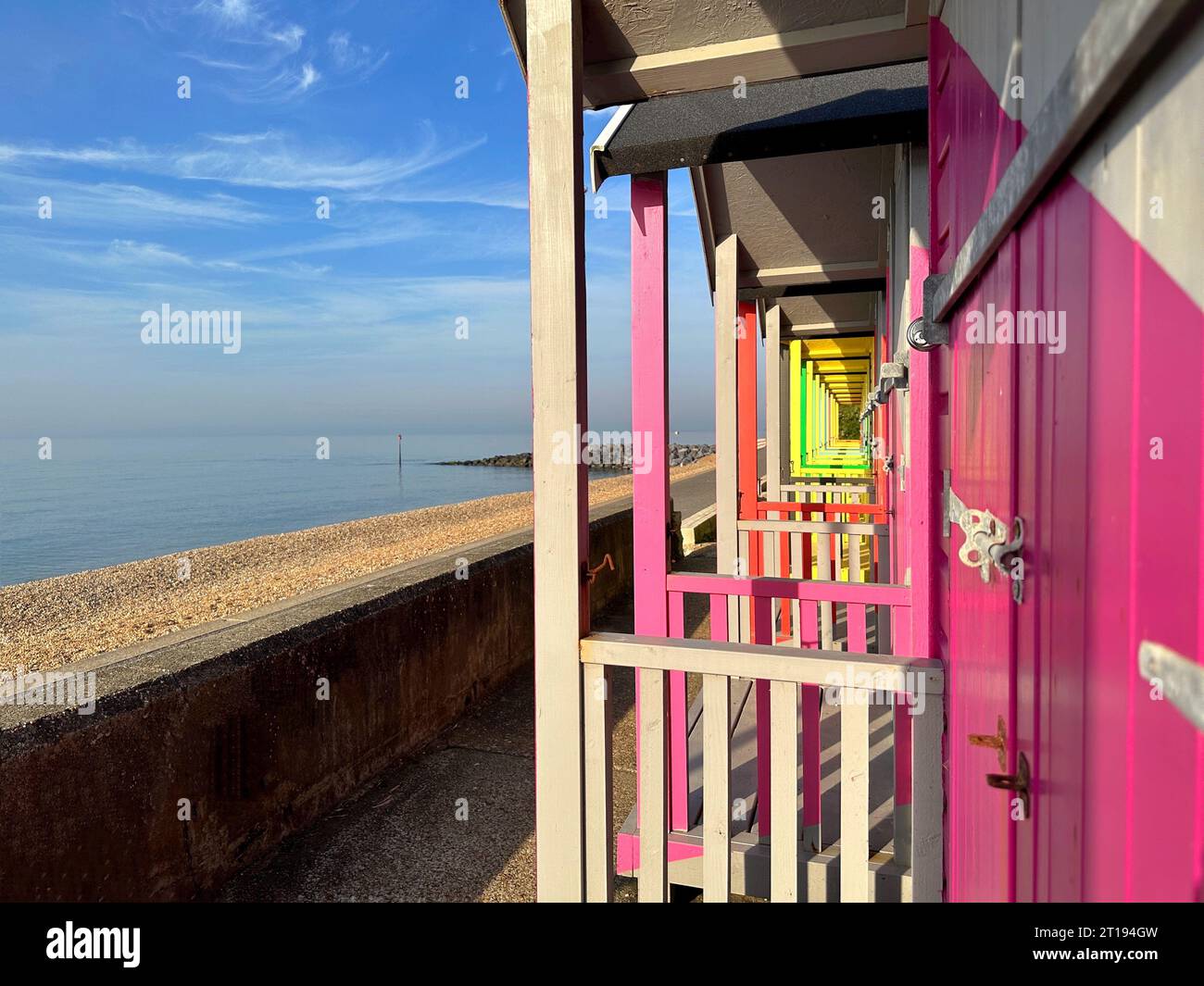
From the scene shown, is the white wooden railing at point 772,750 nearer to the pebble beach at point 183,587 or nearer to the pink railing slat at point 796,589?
the pink railing slat at point 796,589

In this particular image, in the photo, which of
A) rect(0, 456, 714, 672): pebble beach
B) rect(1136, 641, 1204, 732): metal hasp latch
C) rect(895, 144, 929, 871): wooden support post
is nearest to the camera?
rect(1136, 641, 1204, 732): metal hasp latch

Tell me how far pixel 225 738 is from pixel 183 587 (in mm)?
8143

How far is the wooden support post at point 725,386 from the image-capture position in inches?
183

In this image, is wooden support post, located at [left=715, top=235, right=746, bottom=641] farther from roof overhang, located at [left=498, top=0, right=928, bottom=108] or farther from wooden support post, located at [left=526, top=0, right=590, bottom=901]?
wooden support post, located at [left=526, top=0, right=590, bottom=901]

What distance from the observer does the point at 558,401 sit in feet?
6.38

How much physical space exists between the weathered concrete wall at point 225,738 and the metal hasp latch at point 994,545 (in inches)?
91.8

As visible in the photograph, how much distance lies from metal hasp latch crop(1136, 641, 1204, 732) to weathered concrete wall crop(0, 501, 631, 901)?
2417mm

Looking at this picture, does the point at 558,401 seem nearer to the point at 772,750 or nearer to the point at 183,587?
the point at 772,750

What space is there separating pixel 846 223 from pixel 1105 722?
4543 millimetres

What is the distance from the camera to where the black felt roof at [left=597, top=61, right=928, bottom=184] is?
2662mm

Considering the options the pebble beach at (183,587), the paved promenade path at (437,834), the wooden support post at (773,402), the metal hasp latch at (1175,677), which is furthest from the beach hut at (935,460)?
the pebble beach at (183,587)

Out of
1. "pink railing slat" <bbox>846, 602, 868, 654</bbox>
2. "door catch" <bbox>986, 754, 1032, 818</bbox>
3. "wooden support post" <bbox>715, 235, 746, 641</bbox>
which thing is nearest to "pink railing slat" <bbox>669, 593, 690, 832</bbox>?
"pink railing slat" <bbox>846, 602, 868, 654</bbox>

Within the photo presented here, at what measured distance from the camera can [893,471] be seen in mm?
4109

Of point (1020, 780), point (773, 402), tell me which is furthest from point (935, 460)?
point (773, 402)
